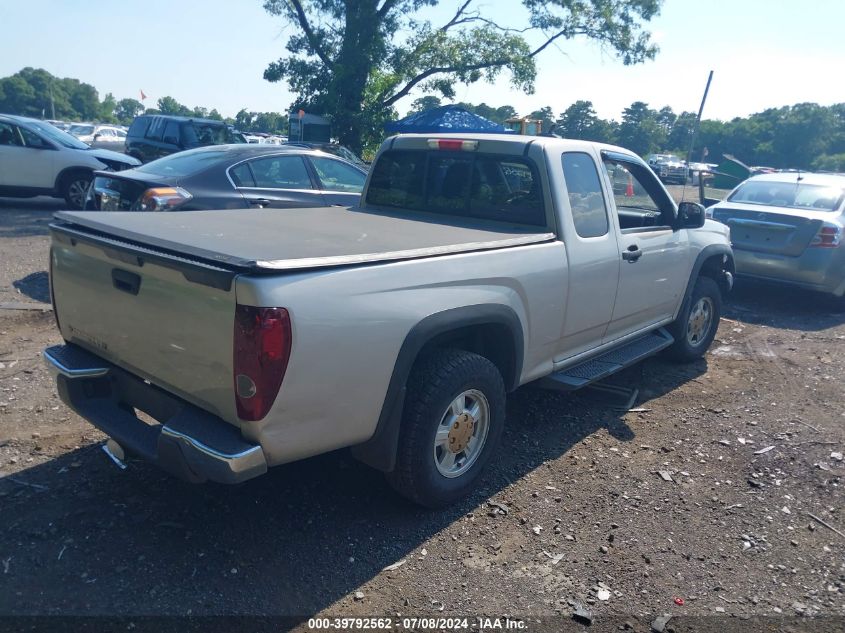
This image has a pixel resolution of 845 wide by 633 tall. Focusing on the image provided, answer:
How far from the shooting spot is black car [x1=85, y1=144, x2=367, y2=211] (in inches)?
266

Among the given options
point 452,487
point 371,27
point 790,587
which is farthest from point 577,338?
point 371,27

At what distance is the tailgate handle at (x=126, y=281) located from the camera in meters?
2.90

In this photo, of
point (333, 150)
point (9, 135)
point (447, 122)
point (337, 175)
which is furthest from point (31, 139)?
point (447, 122)

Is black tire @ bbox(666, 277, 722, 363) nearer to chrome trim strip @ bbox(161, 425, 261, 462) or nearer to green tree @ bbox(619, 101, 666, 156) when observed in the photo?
Answer: chrome trim strip @ bbox(161, 425, 261, 462)

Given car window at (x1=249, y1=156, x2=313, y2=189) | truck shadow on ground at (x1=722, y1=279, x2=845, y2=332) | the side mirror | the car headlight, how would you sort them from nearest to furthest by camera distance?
1. the side mirror
2. the car headlight
3. car window at (x1=249, y1=156, x2=313, y2=189)
4. truck shadow on ground at (x1=722, y1=279, x2=845, y2=332)

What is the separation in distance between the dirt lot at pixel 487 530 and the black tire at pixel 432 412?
0.20m

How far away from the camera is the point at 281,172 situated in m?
7.52

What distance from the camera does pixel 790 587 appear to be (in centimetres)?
310

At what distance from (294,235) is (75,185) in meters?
10.2

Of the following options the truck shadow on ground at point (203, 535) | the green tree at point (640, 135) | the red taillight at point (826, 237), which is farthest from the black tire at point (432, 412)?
the green tree at point (640, 135)

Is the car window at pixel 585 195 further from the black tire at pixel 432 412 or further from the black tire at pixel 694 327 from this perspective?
the black tire at pixel 694 327

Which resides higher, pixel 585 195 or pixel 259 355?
pixel 585 195

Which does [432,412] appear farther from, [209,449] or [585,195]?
[585,195]

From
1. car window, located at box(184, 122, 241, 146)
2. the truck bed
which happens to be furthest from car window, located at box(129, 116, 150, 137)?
the truck bed
